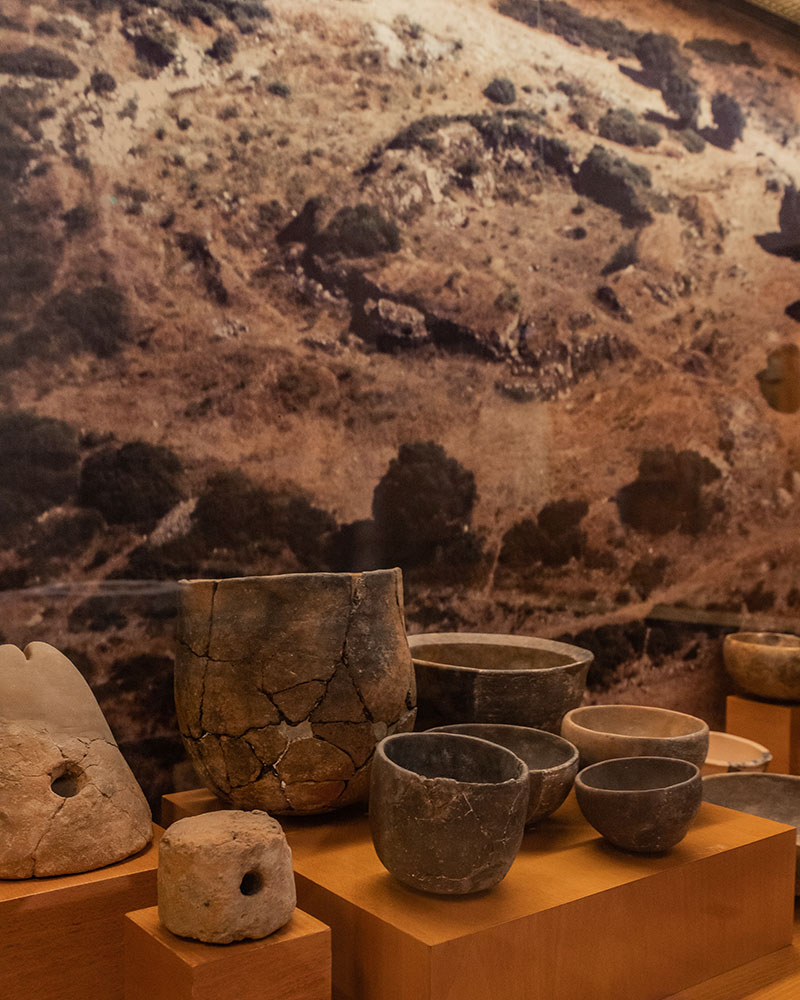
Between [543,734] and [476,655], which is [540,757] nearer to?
[543,734]

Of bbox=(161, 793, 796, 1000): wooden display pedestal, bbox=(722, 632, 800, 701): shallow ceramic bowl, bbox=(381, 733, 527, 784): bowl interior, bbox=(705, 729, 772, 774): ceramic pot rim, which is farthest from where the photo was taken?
bbox=(722, 632, 800, 701): shallow ceramic bowl

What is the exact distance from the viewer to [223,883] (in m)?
1.21

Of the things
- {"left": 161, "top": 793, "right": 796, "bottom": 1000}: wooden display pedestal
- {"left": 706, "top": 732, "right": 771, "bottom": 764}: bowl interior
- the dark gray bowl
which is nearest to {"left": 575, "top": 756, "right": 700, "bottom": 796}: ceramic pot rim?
{"left": 161, "top": 793, "right": 796, "bottom": 1000}: wooden display pedestal

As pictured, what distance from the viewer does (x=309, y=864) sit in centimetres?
152

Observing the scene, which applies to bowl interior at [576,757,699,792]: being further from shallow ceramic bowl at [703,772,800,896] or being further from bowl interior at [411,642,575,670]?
shallow ceramic bowl at [703,772,800,896]

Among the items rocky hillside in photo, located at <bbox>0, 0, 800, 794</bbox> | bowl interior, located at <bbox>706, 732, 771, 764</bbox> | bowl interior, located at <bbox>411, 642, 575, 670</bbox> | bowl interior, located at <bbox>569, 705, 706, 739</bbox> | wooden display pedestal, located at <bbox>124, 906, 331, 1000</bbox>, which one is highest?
rocky hillside in photo, located at <bbox>0, 0, 800, 794</bbox>

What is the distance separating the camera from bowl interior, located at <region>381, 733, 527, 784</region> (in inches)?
58.9

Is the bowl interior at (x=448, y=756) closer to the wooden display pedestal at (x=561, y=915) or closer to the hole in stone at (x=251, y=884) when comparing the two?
the wooden display pedestal at (x=561, y=915)

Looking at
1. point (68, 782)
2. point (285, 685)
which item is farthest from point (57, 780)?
point (285, 685)

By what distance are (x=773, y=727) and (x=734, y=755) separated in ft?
0.67

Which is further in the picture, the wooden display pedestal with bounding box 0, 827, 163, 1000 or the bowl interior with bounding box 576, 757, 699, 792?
the bowl interior with bounding box 576, 757, 699, 792

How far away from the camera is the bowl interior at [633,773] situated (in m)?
1.67

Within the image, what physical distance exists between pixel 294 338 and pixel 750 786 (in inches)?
60.1

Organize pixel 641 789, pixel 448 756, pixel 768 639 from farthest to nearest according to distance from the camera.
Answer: pixel 768 639 → pixel 641 789 → pixel 448 756
